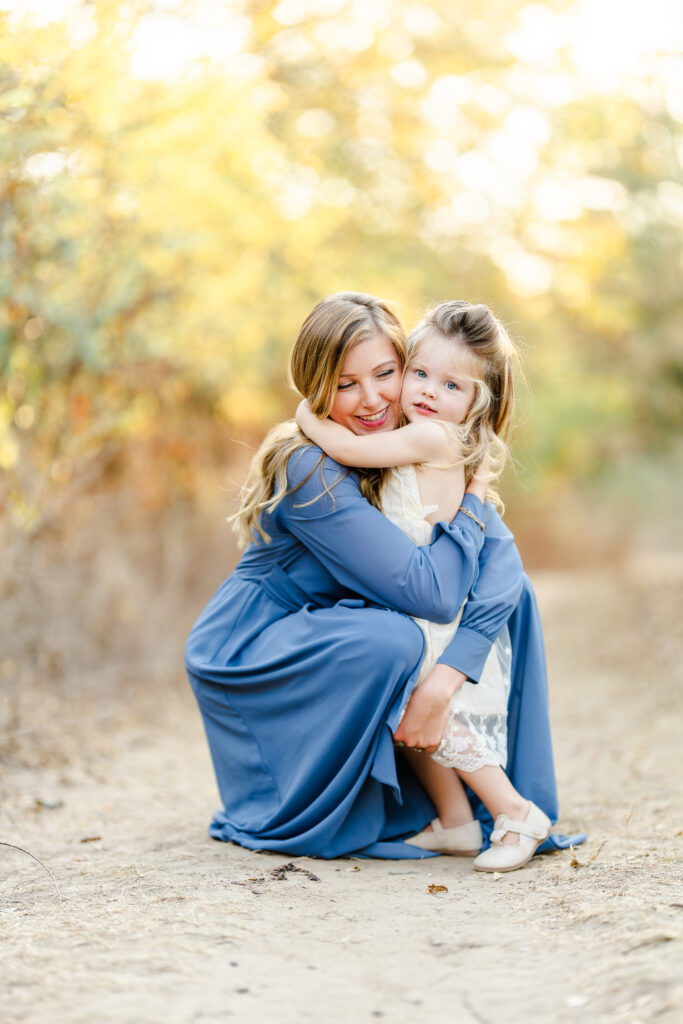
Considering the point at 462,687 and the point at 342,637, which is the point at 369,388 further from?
the point at 462,687

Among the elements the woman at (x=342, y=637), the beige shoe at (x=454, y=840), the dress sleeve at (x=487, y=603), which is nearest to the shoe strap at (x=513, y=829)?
the beige shoe at (x=454, y=840)

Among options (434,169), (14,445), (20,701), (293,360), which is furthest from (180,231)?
(434,169)

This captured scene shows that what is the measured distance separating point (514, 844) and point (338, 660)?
681 millimetres

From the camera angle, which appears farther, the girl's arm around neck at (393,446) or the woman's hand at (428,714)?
the girl's arm around neck at (393,446)

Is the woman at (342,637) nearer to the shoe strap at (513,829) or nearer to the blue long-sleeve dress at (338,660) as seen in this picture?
the blue long-sleeve dress at (338,660)

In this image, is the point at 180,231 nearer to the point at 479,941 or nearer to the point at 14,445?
the point at 14,445

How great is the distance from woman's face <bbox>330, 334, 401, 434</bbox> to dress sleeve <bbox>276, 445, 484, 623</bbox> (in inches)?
5.9

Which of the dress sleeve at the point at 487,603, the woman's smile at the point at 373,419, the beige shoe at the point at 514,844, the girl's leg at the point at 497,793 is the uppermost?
the woman's smile at the point at 373,419

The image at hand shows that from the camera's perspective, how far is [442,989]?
2.00m

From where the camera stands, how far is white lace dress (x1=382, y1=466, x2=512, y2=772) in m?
2.82

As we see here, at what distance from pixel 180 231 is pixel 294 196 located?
4.03 m

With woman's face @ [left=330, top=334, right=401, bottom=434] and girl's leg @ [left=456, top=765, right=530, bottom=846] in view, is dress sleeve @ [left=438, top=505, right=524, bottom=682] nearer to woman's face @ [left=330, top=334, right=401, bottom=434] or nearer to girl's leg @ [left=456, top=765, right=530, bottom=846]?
girl's leg @ [left=456, top=765, right=530, bottom=846]

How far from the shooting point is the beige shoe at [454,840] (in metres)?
3.00

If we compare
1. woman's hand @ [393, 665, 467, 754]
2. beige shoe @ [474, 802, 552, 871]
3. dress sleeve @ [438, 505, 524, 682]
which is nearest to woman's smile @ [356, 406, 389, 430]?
dress sleeve @ [438, 505, 524, 682]
